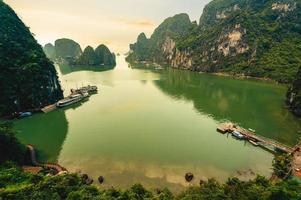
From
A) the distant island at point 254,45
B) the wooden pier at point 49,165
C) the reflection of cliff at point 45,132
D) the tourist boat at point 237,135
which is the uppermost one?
the distant island at point 254,45

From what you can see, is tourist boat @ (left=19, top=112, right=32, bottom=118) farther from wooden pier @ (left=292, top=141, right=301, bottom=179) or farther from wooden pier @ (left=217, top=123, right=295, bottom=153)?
wooden pier @ (left=292, top=141, right=301, bottom=179)

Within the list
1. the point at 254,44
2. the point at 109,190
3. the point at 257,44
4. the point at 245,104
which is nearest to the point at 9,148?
the point at 109,190

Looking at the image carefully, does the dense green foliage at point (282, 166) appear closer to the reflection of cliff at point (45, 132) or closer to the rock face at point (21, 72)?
the reflection of cliff at point (45, 132)

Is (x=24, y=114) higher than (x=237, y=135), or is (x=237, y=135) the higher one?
(x=24, y=114)

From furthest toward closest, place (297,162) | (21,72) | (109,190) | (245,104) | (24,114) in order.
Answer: (245,104) < (21,72) < (24,114) < (297,162) < (109,190)

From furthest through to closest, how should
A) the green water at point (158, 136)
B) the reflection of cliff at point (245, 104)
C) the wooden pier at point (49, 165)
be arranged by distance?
the reflection of cliff at point (245, 104), the green water at point (158, 136), the wooden pier at point (49, 165)

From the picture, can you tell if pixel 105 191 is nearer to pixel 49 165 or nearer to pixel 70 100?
pixel 49 165

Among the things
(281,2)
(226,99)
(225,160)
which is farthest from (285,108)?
(281,2)

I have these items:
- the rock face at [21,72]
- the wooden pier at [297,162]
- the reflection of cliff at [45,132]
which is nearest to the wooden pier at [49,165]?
the reflection of cliff at [45,132]
